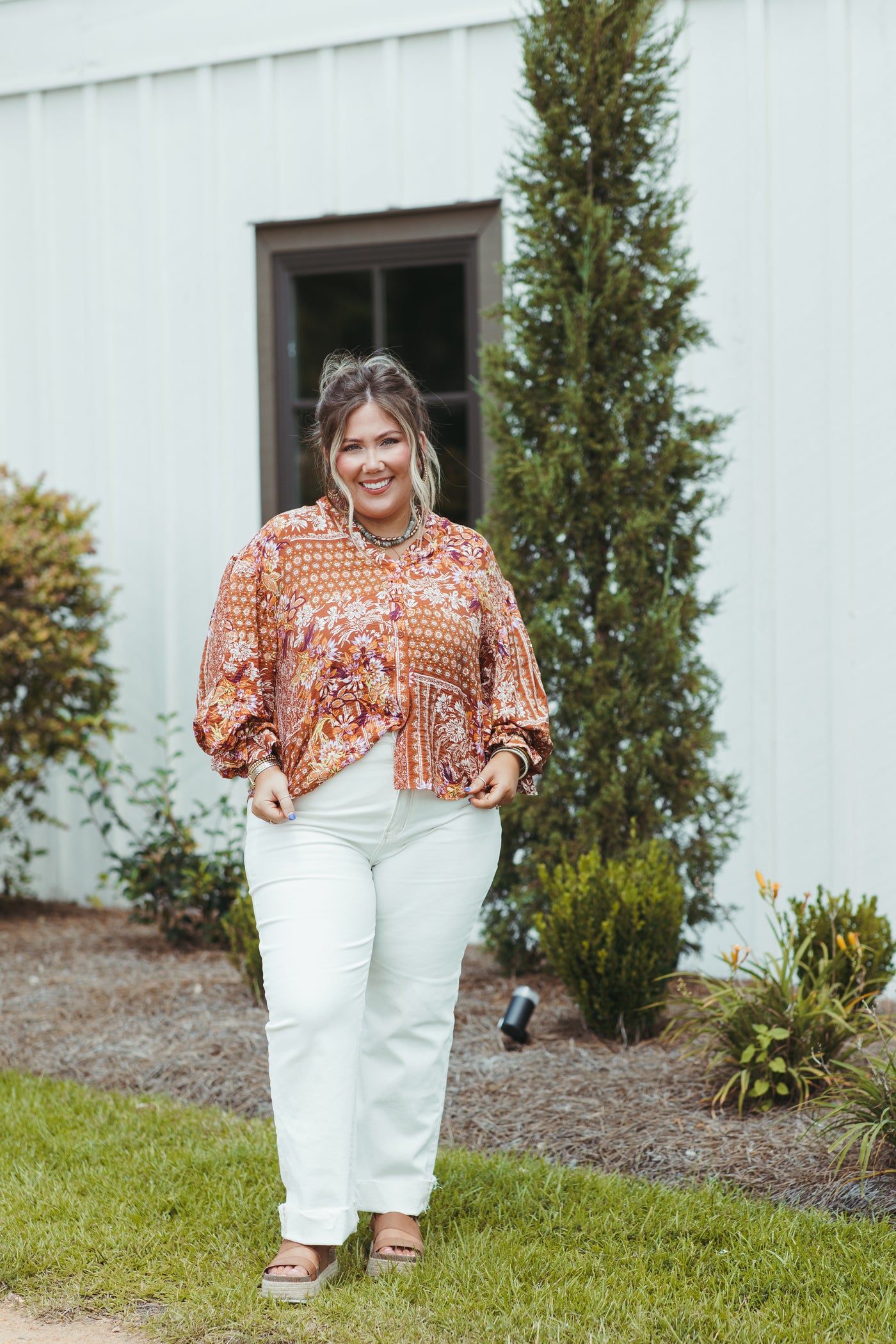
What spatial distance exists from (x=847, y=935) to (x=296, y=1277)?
2.15 metres

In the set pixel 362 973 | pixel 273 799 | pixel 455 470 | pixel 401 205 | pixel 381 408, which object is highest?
pixel 401 205

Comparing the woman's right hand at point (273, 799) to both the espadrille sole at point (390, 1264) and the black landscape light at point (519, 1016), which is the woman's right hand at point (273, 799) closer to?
the espadrille sole at point (390, 1264)

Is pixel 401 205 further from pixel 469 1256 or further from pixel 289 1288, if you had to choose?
pixel 289 1288

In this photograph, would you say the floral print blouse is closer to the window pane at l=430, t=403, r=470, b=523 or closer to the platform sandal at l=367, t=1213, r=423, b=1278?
the platform sandal at l=367, t=1213, r=423, b=1278

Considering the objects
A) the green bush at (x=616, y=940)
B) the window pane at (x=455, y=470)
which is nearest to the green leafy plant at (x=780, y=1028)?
the green bush at (x=616, y=940)

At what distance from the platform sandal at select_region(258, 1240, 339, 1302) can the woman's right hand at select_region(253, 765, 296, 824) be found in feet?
2.97

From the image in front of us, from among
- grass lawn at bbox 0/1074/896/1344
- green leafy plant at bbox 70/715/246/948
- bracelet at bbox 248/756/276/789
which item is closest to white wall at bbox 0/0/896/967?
green leafy plant at bbox 70/715/246/948

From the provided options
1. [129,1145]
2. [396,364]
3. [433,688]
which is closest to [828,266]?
[396,364]

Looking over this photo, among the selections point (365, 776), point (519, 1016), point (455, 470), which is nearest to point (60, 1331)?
point (365, 776)

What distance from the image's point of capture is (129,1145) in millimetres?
3910

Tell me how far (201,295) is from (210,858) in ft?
9.47

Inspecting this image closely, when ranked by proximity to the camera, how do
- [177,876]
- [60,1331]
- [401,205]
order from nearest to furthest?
[60,1331] → [177,876] → [401,205]

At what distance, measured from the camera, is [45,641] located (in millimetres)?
6547

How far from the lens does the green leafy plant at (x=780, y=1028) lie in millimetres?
3934
